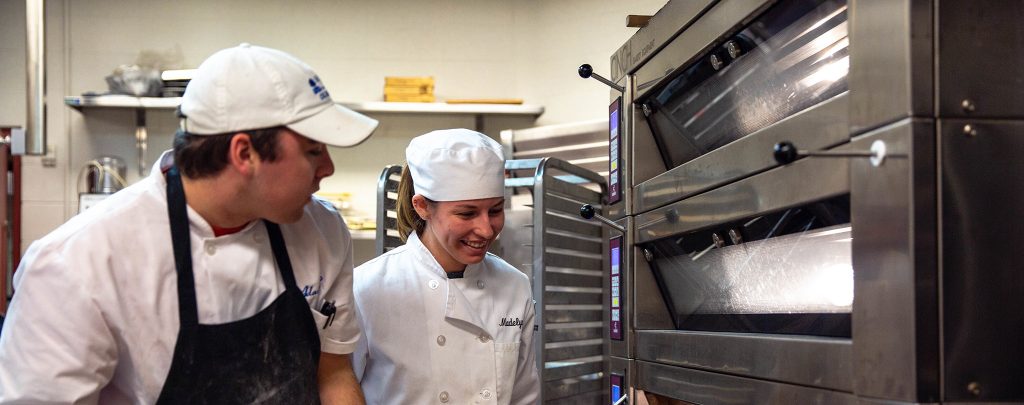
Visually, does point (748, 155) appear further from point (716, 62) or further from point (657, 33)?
point (657, 33)

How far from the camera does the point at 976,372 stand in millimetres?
1126

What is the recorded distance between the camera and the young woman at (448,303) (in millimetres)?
2203

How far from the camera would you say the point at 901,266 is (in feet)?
3.75

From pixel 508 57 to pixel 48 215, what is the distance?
103 inches

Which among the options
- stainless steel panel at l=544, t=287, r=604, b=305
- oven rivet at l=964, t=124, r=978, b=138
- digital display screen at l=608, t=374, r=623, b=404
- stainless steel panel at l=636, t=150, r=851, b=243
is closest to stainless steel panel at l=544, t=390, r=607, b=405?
stainless steel panel at l=544, t=287, r=604, b=305

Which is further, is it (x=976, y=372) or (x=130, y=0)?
(x=130, y=0)

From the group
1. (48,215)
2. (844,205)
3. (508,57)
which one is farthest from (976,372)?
(48,215)

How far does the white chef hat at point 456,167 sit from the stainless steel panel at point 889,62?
107cm

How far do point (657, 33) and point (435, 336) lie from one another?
32.0 inches

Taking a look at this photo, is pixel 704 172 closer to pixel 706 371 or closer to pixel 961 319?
pixel 706 371

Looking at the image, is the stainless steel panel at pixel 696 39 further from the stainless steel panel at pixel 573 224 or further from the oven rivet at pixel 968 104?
the stainless steel panel at pixel 573 224

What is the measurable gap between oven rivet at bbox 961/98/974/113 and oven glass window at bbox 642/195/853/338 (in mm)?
242

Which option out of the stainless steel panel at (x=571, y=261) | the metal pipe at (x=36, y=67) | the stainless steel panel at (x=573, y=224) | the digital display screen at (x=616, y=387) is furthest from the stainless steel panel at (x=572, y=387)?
the metal pipe at (x=36, y=67)

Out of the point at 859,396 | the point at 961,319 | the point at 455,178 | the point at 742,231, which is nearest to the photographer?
the point at 961,319
